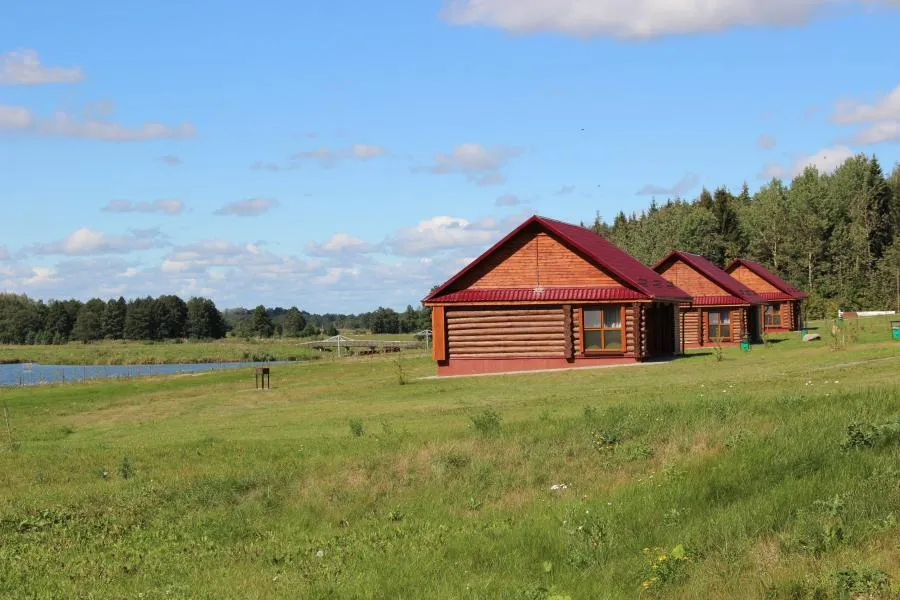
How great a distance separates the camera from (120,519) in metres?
14.8

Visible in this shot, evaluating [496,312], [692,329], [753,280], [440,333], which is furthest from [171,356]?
[496,312]

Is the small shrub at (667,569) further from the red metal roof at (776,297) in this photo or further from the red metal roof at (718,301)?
the red metal roof at (776,297)

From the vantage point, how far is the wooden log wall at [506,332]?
4125 centimetres

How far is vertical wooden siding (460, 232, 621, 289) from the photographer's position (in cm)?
4128

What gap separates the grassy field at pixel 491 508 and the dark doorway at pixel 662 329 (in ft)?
73.6

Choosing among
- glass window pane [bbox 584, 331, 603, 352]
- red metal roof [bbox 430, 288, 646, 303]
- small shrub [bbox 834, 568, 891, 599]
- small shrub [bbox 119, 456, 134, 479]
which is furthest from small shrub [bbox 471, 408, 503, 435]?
glass window pane [bbox 584, 331, 603, 352]

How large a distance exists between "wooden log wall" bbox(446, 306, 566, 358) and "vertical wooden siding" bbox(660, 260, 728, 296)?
18215mm

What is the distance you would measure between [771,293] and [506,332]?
3550 centimetres

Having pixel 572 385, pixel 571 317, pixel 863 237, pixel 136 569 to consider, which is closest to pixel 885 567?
pixel 136 569

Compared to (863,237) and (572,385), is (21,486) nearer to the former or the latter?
(572,385)

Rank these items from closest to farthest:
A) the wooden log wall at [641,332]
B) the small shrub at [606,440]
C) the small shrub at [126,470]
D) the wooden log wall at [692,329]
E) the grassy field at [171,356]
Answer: the small shrub at [606,440], the small shrub at [126,470], the wooden log wall at [641,332], the wooden log wall at [692,329], the grassy field at [171,356]

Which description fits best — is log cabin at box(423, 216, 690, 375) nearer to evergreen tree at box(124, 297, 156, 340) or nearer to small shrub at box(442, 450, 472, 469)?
small shrub at box(442, 450, 472, 469)

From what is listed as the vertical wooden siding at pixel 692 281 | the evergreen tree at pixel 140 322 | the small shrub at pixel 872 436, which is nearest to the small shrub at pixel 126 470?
the small shrub at pixel 872 436

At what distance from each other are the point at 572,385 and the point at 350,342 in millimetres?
65433
